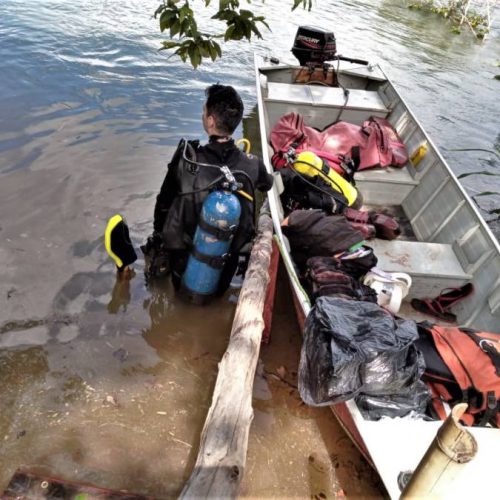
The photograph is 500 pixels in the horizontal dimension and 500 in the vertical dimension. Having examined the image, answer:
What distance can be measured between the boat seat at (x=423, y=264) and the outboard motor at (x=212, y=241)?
1.92m

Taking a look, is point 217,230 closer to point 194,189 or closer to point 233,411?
point 194,189

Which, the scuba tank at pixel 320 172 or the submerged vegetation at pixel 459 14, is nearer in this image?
the scuba tank at pixel 320 172

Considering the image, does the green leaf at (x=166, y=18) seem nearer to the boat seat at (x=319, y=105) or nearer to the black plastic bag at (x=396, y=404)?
the black plastic bag at (x=396, y=404)

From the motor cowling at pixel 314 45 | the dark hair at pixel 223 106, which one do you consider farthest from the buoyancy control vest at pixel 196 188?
the motor cowling at pixel 314 45

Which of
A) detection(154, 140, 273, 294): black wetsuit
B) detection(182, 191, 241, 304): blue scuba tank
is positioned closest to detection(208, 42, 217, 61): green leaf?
detection(154, 140, 273, 294): black wetsuit

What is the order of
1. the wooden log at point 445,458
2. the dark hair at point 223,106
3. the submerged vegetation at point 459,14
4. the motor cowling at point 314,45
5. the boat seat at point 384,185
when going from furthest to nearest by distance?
1. the submerged vegetation at point 459,14
2. the motor cowling at point 314,45
3. the boat seat at point 384,185
4. the dark hair at point 223,106
5. the wooden log at point 445,458

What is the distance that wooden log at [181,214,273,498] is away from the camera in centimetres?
223

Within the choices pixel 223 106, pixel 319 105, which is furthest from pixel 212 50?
pixel 319 105

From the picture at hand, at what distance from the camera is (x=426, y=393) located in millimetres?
3148

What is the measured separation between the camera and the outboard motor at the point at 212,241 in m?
3.46

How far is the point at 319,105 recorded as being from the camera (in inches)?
290

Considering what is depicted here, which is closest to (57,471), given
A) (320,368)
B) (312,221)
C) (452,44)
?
(320,368)

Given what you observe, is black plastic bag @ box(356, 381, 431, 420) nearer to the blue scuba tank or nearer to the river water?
the river water

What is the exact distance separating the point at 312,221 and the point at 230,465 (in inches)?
103
